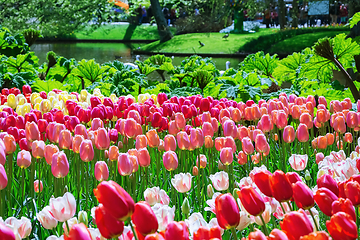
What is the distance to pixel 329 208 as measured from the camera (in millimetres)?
1123

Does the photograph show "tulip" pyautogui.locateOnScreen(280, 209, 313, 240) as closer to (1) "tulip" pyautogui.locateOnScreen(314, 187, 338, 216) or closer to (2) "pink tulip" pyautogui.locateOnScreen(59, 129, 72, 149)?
(1) "tulip" pyautogui.locateOnScreen(314, 187, 338, 216)

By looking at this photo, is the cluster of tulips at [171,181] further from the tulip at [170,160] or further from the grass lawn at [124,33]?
the grass lawn at [124,33]

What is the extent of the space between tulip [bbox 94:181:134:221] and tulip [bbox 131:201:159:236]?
2cm

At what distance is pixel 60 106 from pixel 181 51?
750 inches

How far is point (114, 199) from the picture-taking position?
3.14ft

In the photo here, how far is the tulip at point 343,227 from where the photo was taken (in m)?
0.93

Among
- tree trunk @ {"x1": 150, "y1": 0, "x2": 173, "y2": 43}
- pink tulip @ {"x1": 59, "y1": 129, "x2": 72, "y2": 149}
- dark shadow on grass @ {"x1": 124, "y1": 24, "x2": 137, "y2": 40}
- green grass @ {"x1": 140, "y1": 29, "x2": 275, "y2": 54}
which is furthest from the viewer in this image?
dark shadow on grass @ {"x1": 124, "y1": 24, "x2": 137, "y2": 40}

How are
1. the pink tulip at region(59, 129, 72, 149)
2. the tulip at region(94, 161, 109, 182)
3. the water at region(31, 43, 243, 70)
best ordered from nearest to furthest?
the tulip at region(94, 161, 109, 182) → the pink tulip at region(59, 129, 72, 149) → the water at region(31, 43, 243, 70)

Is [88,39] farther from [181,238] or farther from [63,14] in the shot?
[181,238]

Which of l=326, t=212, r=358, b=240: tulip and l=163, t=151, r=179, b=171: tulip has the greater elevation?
l=326, t=212, r=358, b=240: tulip

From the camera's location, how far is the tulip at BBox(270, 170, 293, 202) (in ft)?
3.84

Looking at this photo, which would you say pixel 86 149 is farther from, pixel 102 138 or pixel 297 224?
pixel 297 224

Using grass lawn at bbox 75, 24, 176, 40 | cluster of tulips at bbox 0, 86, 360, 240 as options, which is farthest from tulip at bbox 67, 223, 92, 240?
grass lawn at bbox 75, 24, 176, 40

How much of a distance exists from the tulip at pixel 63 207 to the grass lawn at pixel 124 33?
102 feet
